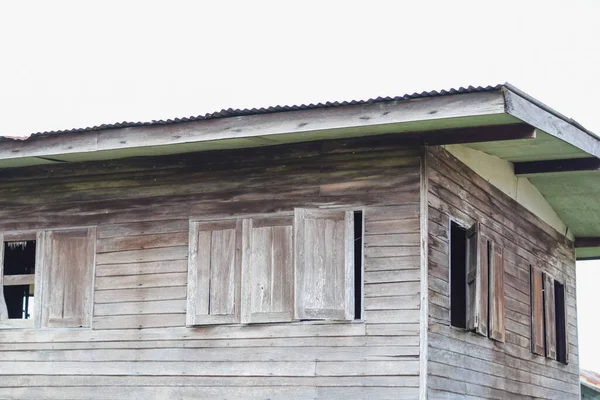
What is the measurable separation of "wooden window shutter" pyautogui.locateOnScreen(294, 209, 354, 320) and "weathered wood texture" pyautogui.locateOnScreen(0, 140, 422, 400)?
6.2 inches

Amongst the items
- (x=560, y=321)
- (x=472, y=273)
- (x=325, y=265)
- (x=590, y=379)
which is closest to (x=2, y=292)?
(x=325, y=265)

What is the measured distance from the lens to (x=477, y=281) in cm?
1380

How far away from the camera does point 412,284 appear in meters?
12.7

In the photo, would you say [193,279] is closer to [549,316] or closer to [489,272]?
[489,272]

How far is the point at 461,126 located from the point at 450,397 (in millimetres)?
3001

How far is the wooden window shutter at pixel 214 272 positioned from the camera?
13570mm

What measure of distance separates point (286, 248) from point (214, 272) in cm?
98

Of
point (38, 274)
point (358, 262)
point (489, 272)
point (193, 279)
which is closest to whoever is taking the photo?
point (193, 279)

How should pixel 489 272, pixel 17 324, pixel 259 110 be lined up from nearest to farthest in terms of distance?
pixel 259 110
pixel 489 272
pixel 17 324

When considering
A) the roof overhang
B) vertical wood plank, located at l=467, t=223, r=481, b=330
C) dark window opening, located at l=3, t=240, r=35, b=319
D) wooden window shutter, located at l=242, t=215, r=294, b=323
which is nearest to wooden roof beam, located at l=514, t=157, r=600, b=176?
the roof overhang

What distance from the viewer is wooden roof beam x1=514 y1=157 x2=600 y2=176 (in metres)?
14.8

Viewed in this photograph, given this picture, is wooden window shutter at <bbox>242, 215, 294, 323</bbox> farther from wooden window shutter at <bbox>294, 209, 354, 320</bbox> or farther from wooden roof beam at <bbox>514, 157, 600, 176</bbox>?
wooden roof beam at <bbox>514, 157, 600, 176</bbox>

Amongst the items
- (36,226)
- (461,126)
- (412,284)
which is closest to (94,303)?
(36,226)

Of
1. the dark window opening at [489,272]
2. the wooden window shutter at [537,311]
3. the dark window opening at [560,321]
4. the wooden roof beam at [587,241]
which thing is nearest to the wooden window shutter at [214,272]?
the dark window opening at [489,272]
